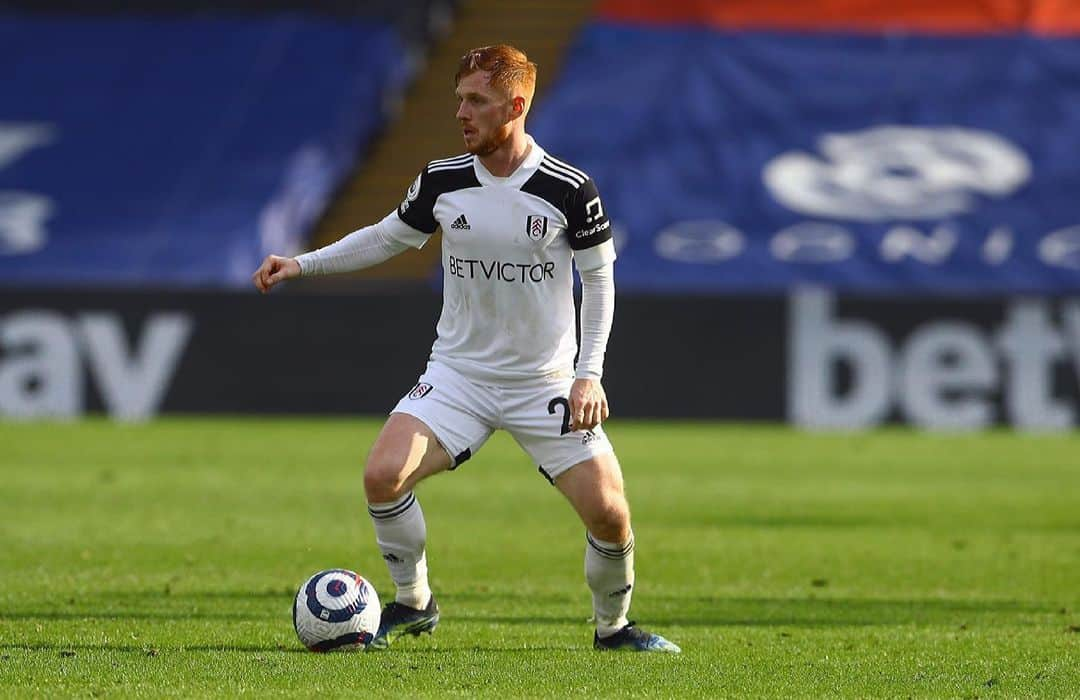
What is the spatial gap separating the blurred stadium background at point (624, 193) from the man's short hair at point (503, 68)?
14627 millimetres

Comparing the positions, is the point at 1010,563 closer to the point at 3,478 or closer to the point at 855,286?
the point at 3,478

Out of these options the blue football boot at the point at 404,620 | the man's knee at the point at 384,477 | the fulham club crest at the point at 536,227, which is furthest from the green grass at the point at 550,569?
the fulham club crest at the point at 536,227

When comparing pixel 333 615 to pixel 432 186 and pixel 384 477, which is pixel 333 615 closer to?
pixel 384 477

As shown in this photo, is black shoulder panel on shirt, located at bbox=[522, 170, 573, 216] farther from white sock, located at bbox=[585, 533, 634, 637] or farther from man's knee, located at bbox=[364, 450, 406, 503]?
white sock, located at bbox=[585, 533, 634, 637]

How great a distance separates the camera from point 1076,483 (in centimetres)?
1667

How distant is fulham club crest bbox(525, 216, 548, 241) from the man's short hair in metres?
0.44

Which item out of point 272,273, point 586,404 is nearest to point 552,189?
point 586,404

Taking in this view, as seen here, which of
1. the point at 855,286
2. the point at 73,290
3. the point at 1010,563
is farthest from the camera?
the point at 855,286

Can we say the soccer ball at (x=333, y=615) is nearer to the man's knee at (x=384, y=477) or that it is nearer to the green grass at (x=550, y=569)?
the green grass at (x=550, y=569)

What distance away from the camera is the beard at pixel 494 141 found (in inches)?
301

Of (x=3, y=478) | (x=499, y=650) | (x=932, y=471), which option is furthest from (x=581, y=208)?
(x=932, y=471)

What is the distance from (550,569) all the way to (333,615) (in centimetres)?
335

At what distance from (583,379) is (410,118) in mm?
22526

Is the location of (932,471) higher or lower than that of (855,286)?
higher
